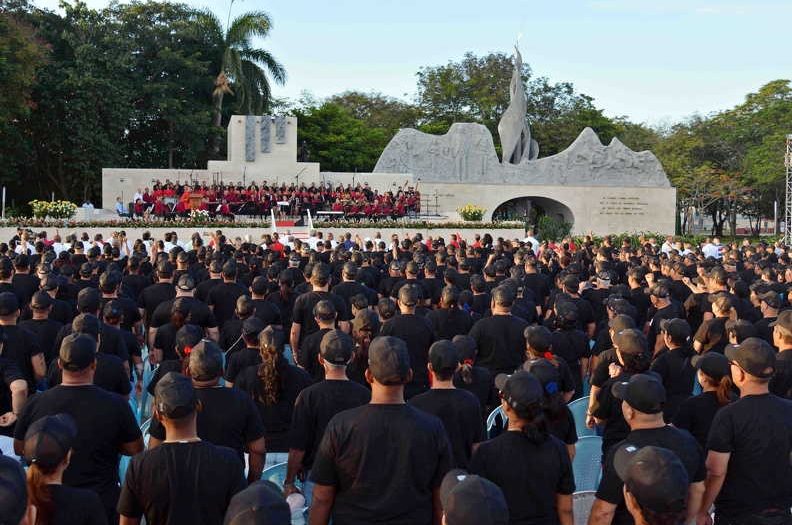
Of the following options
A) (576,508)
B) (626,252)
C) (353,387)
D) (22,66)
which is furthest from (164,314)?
(22,66)

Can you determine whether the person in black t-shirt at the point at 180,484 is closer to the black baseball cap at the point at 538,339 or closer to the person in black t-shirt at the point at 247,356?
the person in black t-shirt at the point at 247,356

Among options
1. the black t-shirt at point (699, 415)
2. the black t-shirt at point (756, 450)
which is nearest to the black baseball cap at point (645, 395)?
the black t-shirt at point (756, 450)

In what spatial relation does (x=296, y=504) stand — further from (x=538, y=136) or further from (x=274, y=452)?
(x=538, y=136)

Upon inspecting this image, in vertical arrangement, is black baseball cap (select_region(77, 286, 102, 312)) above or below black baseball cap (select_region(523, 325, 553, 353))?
above

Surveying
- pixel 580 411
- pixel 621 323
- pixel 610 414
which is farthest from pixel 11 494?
pixel 621 323

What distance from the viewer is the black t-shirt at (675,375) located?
567 centimetres

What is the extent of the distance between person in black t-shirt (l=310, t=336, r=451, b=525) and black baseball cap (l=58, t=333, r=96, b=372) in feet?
4.54

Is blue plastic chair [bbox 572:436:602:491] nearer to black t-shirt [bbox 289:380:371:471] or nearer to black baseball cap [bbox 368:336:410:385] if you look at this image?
black t-shirt [bbox 289:380:371:471]

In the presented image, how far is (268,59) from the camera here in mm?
40062

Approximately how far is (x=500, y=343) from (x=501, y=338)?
42 millimetres

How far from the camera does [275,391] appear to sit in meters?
5.04

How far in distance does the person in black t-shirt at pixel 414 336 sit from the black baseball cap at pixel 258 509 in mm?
4259

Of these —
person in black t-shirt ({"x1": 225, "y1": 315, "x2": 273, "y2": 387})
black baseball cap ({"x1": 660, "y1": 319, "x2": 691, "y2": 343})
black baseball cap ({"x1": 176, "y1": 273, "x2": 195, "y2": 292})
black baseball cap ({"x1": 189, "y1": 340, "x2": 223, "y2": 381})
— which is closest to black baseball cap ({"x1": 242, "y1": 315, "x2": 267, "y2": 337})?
person in black t-shirt ({"x1": 225, "y1": 315, "x2": 273, "y2": 387})

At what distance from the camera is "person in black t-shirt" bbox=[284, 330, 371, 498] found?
14.0 ft
